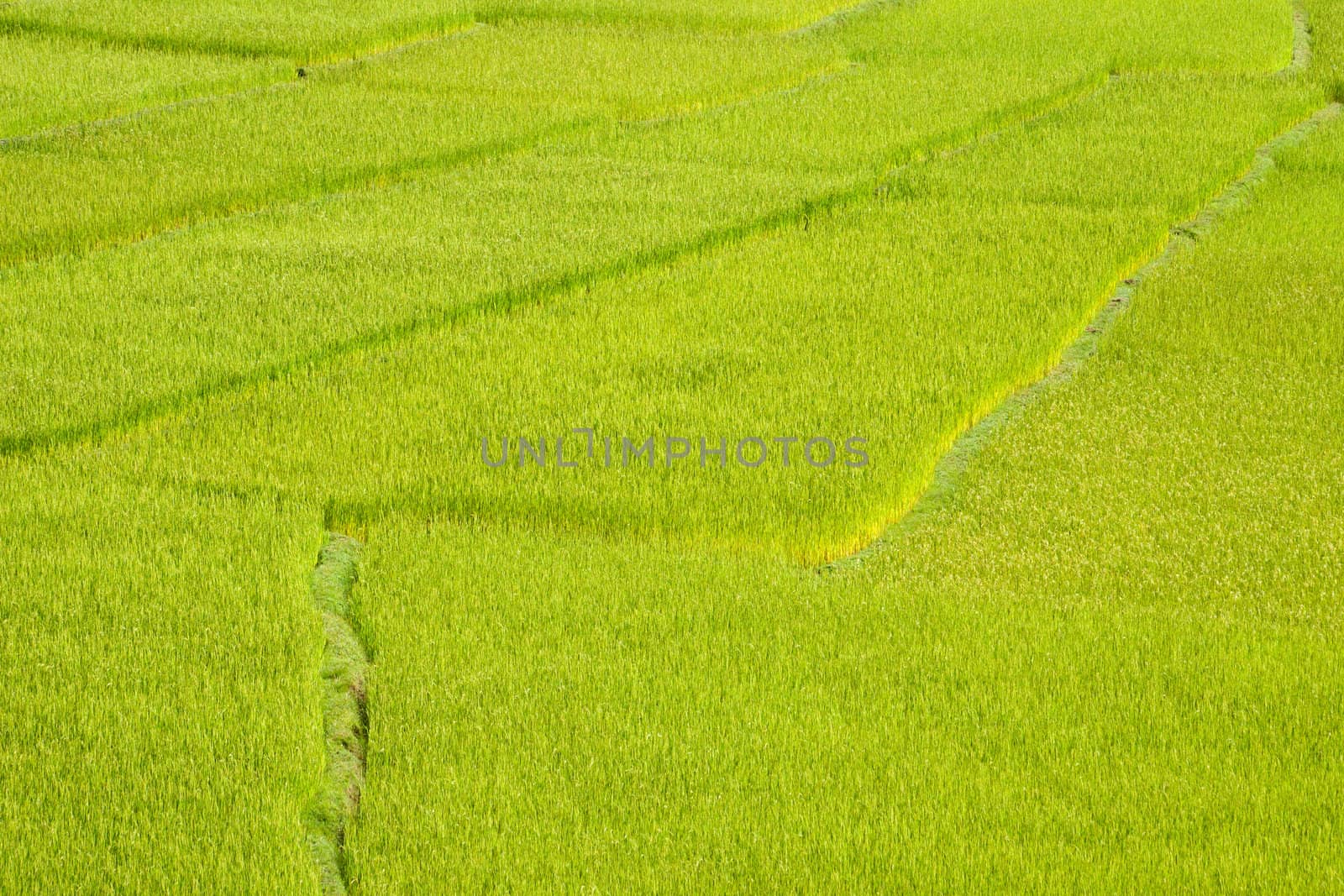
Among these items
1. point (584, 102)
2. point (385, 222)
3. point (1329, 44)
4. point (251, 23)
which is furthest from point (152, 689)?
point (1329, 44)

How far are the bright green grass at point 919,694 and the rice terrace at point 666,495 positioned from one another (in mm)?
15

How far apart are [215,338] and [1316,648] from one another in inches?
156

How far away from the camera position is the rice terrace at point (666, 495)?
3.61 metres

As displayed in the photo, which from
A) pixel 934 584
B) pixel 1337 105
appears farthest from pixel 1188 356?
pixel 1337 105

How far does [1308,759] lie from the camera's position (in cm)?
388

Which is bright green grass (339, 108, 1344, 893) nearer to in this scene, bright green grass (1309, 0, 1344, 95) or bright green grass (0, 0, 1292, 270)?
bright green grass (0, 0, 1292, 270)

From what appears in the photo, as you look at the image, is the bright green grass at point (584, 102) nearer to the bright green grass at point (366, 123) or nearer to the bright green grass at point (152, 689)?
the bright green grass at point (366, 123)

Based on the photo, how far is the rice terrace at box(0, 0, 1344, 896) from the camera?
3.61 metres

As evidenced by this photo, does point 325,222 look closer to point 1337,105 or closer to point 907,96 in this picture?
point 907,96

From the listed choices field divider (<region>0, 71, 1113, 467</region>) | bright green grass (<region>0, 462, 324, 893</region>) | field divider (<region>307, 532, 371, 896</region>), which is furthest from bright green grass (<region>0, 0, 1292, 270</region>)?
field divider (<region>307, 532, 371, 896</region>)

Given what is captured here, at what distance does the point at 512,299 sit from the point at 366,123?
316 centimetres

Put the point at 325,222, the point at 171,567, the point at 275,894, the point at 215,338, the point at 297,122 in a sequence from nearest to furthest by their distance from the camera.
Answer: the point at 275,894 < the point at 171,567 < the point at 215,338 < the point at 325,222 < the point at 297,122

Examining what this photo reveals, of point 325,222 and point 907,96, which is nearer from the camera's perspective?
point 325,222

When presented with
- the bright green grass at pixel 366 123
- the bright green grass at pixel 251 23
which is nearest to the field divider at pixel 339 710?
the bright green grass at pixel 366 123
